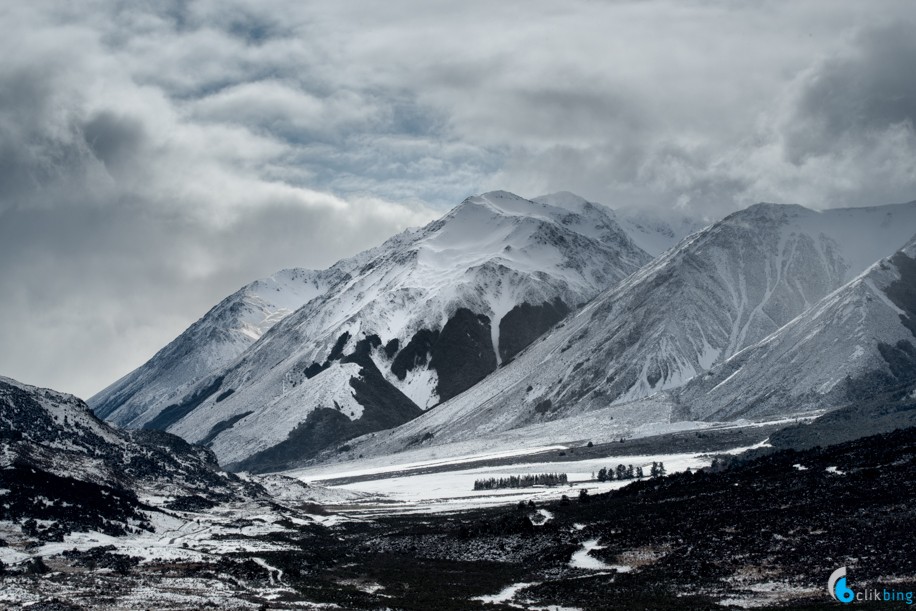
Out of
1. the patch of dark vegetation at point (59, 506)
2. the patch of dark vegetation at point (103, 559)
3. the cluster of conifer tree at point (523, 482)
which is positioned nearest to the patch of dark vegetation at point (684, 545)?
the patch of dark vegetation at point (103, 559)

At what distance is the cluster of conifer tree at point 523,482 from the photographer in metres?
182

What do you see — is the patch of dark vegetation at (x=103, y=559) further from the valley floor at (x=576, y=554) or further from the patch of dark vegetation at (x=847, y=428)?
the patch of dark vegetation at (x=847, y=428)

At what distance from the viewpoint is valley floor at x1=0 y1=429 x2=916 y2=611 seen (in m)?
61.8

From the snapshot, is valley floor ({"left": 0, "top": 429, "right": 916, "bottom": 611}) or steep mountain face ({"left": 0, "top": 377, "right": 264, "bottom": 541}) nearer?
valley floor ({"left": 0, "top": 429, "right": 916, "bottom": 611})

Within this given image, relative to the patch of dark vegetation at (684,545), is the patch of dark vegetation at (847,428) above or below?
below

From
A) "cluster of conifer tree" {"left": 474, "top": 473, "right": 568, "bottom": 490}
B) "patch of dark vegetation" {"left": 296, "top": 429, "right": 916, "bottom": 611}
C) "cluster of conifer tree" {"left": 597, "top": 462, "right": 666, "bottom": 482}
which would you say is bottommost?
"cluster of conifer tree" {"left": 597, "top": 462, "right": 666, "bottom": 482}

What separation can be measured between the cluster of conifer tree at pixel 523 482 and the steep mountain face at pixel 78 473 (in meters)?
42.3

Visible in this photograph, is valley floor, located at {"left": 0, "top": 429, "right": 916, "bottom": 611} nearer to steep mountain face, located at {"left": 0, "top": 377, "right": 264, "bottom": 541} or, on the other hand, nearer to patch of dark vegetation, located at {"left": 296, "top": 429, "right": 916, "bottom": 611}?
patch of dark vegetation, located at {"left": 296, "top": 429, "right": 916, "bottom": 611}

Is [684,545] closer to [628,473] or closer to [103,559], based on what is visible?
[103,559]

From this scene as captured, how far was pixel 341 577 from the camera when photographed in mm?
82438

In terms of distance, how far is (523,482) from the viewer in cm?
18712

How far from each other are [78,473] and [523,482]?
88.6 meters

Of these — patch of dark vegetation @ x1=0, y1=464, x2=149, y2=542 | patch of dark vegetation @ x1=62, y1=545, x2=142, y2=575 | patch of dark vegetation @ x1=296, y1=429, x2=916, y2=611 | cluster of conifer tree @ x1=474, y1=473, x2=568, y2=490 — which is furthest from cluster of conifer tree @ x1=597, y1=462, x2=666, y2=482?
patch of dark vegetation @ x1=62, y1=545, x2=142, y2=575

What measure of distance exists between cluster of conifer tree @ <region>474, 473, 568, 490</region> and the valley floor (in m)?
63.5
